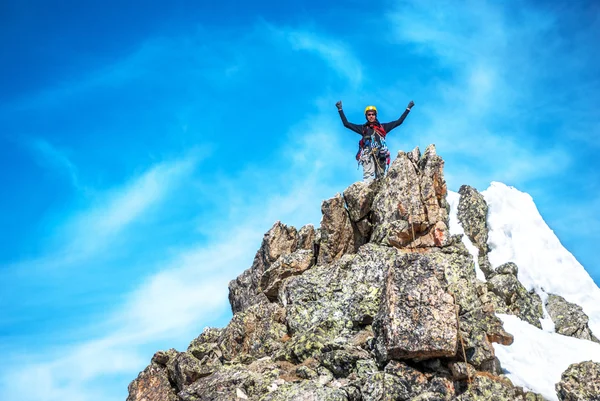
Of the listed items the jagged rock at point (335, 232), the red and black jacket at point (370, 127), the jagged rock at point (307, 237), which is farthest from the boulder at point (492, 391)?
the red and black jacket at point (370, 127)

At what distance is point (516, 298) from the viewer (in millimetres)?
31391

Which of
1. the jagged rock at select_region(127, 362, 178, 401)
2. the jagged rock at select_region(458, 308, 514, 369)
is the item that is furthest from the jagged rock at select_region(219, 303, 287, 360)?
the jagged rock at select_region(458, 308, 514, 369)

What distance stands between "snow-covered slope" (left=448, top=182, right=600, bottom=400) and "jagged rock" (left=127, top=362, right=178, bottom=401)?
15.1 metres

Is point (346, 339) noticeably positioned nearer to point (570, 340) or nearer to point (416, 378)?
point (416, 378)

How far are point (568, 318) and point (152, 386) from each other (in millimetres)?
21199

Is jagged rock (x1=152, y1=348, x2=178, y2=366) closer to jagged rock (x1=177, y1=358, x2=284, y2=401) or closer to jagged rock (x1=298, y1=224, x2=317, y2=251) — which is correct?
jagged rock (x1=177, y1=358, x2=284, y2=401)

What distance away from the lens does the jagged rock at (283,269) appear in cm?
3388

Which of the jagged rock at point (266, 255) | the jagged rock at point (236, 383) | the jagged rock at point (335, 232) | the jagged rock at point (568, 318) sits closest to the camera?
the jagged rock at point (236, 383)

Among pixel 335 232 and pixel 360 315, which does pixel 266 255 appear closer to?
pixel 335 232

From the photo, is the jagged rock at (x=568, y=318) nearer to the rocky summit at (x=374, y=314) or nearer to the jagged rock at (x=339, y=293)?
the rocky summit at (x=374, y=314)

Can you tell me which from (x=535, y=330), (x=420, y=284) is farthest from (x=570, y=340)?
(x=420, y=284)

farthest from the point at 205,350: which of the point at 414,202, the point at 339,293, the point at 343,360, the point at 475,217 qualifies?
the point at 475,217

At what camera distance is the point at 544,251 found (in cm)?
3478

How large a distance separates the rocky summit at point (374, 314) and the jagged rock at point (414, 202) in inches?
2.8
